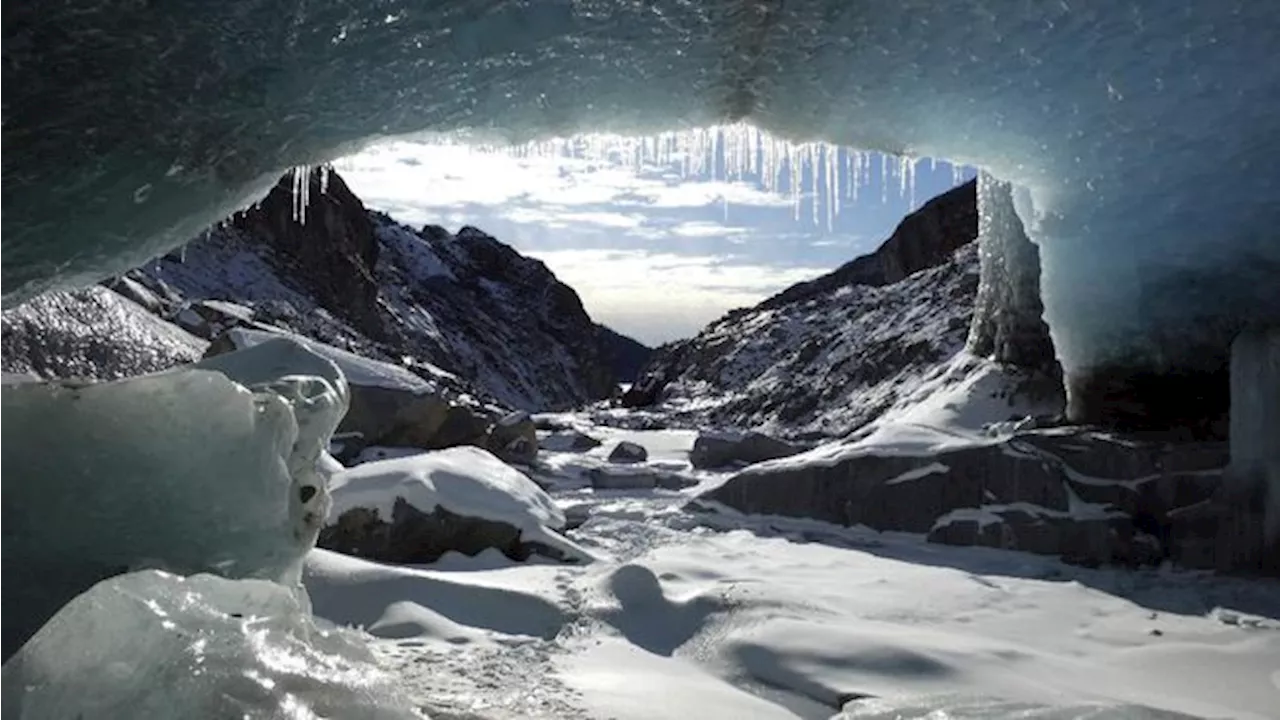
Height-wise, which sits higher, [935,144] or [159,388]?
[935,144]

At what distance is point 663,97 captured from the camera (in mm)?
5680

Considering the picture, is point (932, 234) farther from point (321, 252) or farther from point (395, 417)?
point (395, 417)

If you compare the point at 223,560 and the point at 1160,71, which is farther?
the point at 1160,71

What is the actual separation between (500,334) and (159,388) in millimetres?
89674

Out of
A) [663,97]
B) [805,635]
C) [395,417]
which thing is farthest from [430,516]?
[395,417]

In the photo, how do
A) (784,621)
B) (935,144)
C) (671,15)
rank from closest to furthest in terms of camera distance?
(671,15), (784,621), (935,144)

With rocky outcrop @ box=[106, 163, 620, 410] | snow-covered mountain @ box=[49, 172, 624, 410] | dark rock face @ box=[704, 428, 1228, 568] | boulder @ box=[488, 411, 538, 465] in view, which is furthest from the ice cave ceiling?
boulder @ box=[488, 411, 538, 465]

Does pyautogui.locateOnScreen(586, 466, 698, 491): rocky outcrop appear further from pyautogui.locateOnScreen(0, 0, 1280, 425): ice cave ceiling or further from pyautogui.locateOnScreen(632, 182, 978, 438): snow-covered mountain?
pyautogui.locateOnScreen(0, 0, 1280, 425): ice cave ceiling

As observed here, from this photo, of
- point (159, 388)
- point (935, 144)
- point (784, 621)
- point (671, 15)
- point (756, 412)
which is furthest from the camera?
point (756, 412)

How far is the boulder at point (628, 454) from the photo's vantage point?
51.0 ft

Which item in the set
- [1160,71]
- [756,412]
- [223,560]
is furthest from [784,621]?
[756,412]

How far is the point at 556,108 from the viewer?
5566 mm

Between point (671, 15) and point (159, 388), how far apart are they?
107 inches

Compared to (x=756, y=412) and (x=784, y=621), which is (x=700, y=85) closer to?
(x=784, y=621)
